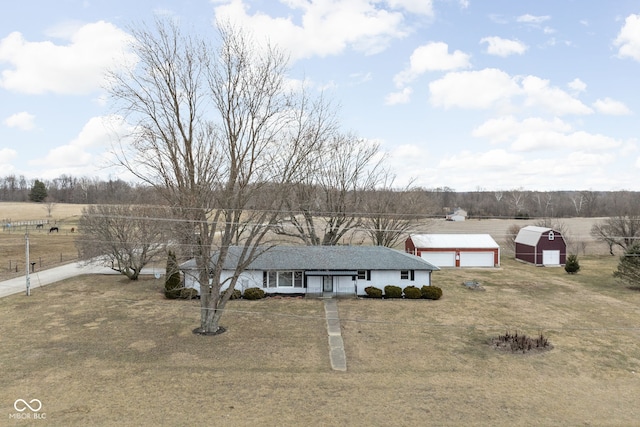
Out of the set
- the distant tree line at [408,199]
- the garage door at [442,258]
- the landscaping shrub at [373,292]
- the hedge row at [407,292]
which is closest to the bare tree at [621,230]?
the distant tree line at [408,199]

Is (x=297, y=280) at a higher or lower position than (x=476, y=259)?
lower

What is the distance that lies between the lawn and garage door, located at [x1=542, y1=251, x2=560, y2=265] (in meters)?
14.6

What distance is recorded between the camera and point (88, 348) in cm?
1741

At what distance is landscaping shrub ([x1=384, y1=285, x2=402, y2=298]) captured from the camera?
27572mm

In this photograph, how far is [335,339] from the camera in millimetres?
19047

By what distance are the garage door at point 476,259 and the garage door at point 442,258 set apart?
0.95 metres

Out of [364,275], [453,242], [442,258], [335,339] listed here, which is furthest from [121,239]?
[453,242]

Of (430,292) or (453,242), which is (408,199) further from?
(430,292)

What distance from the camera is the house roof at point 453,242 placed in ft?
131

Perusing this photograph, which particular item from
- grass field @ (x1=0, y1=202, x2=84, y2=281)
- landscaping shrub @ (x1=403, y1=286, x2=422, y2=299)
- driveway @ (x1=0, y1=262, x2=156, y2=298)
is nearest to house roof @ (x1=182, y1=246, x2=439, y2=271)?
landscaping shrub @ (x1=403, y1=286, x2=422, y2=299)

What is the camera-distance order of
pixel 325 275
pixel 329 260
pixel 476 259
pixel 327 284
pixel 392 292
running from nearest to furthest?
pixel 392 292 < pixel 325 275 < pixel 327 284 < pixel 329 260 < pixel 476 259

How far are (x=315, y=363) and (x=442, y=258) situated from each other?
89.5ft

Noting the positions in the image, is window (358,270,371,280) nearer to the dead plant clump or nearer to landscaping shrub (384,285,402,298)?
landscaping shrub (384,285,402,298)

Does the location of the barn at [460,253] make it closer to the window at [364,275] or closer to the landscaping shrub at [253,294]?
the window at [364,275]
